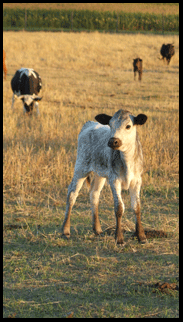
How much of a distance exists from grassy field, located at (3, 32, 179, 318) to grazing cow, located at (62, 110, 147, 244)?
363 millimetres

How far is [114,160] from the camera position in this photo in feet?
16.8

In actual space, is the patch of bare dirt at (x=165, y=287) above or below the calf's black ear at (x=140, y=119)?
below

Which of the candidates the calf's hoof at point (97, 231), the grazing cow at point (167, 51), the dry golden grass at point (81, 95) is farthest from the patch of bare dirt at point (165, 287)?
the grazing cow at point (167, 51)

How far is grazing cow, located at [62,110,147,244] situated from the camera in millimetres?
4750

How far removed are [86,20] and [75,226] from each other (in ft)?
165

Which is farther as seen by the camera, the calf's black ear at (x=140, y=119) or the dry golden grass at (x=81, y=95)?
the dry golden grass at (x=81, y=95)

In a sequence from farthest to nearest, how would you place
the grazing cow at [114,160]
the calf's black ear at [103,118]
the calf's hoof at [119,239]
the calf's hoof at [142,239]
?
the calf's hoof at [142,239], the calf's hoof at [119,239], the calf's black ear at [103,118], the grazing cow at [114,160]

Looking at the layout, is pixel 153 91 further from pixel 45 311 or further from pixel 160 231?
pixel 45 311

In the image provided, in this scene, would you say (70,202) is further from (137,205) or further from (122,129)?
(122,129)

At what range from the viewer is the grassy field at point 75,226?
4113 millimetres

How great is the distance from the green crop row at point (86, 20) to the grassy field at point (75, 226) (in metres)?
37.4

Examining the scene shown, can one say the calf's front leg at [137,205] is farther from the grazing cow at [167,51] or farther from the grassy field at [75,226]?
the grazing cow at [167,51]

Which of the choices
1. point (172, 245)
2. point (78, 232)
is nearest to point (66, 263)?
point (78, 232)

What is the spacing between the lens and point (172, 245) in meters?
5.35
